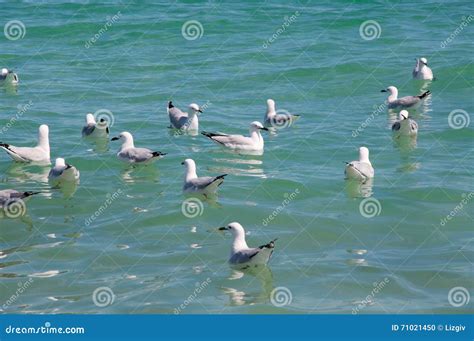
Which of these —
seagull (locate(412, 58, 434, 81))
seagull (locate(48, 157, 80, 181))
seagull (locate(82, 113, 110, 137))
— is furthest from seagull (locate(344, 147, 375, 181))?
seagull (locate(412, 58, 434, 81))

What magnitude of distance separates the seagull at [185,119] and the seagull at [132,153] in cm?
249

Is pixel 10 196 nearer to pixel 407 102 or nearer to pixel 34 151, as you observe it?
pixel 34 151

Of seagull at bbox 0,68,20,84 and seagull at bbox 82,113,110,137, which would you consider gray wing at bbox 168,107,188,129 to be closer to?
Result: seagull at bbox 82,113,110,137

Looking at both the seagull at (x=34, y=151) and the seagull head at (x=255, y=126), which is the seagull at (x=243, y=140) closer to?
the seagull head at (x=255, y=126)

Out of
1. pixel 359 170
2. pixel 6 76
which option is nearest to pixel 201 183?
pixel 359 170

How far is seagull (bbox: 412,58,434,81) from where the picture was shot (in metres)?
29.4

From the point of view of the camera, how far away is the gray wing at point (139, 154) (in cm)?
2191

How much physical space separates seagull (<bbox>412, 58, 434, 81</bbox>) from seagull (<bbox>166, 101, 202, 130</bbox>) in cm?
742

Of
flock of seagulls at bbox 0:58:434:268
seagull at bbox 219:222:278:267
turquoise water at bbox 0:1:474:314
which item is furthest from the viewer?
flock of seagulls at bbox 0:58:434:268

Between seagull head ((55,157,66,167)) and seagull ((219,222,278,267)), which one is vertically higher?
seagull head ((55,157,66,167))

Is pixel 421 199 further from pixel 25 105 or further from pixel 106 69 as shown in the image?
pixel 106 69

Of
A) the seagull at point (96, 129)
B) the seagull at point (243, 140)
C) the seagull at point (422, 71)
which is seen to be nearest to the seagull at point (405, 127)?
the seagull at point (243, 140)

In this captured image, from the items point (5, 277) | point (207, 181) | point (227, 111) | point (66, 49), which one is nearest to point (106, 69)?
point (66, 49)

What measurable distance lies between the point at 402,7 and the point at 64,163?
20030 millimetres
